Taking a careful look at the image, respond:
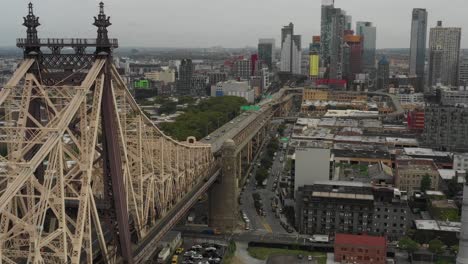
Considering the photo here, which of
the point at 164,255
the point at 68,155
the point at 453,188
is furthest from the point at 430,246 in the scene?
the point at 68,155

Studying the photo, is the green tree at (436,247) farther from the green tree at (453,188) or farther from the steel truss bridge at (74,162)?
the steel truss bridge at (74,162)

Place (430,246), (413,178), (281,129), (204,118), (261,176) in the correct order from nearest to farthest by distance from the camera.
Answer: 1. (430,246)
2. (413,178)
3. (261,176)
4. (204,118)
5. (281,129)

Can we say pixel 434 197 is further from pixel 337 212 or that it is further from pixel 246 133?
pixel 246 133

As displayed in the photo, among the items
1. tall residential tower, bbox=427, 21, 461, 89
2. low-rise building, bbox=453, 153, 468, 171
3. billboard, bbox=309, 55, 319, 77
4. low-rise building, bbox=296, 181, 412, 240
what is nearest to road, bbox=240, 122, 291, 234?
low-rise building, bbox=296, 181, 412, 240

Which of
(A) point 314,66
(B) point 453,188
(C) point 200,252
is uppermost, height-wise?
(A) point 314,66

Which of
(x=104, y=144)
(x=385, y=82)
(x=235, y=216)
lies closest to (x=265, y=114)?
(x=235, y=216)

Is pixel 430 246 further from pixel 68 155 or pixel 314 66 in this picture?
pixel 314 66

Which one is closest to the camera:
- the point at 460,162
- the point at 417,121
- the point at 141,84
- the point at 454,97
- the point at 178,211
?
the point at 178,211
